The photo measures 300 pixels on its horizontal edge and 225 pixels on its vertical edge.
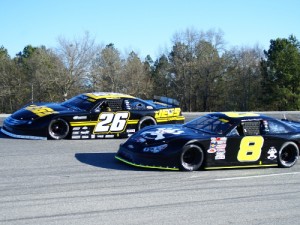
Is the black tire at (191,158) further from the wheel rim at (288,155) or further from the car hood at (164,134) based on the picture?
the wheel rim at (288,155)

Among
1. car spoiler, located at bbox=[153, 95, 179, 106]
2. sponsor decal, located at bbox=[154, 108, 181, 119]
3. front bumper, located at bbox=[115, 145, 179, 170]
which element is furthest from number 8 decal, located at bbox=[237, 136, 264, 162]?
car spoiler, located at bbox=[153, 95, 179, 106]

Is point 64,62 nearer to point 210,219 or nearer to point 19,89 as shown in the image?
point 19,89

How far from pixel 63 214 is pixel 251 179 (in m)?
4.20

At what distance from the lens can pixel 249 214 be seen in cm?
623

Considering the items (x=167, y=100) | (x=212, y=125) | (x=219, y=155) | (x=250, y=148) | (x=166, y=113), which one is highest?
(x=167, y=100)

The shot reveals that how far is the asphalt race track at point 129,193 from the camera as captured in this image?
591 centimetres

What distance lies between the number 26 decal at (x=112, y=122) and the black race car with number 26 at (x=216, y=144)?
3040 millimetres

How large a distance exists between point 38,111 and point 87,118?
1.34 metres

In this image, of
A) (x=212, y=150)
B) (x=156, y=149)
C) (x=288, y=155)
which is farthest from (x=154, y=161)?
(x=288, y=155)

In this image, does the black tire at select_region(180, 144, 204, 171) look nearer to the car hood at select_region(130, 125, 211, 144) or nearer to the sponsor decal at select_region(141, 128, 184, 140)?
the car hood at select_region(130, 125, 211, 144)

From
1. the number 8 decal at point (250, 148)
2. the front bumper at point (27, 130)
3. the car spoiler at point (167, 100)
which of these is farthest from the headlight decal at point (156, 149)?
the car spoiler at point (167, 100)

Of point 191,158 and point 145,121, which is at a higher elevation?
point 145,121

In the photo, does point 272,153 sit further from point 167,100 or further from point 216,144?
point 167,100

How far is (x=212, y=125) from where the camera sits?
995cm
